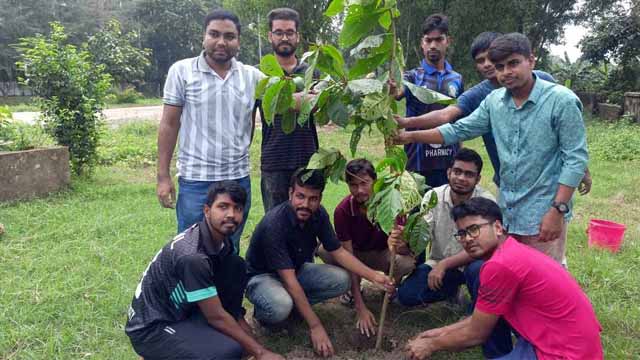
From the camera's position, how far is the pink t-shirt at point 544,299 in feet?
6.64

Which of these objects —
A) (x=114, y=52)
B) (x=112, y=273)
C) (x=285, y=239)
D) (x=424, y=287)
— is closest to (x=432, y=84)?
(x=424, y=287)

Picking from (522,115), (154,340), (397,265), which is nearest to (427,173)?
(397,265)

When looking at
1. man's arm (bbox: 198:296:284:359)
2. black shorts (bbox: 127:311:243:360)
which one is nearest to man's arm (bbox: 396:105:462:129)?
man's arm (bbox: 198:296:284:359)

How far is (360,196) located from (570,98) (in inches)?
47.6

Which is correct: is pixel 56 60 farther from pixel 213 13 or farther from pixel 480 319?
pixel 480 319

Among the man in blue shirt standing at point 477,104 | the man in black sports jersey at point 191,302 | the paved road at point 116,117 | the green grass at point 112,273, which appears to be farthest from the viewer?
the paved road at point 116,117

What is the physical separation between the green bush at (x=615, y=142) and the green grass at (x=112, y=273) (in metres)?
1.75

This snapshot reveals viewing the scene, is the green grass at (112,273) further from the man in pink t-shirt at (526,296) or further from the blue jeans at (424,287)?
the man in pink t-shirt at (526,296)

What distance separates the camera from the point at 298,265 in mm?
3033

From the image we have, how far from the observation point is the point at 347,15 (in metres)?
2.23

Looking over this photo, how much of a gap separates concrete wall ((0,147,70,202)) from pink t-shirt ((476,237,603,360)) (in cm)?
538

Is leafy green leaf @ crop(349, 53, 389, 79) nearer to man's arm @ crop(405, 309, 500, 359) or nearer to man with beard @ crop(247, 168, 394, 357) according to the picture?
man with beard @ crop(247, 168, 394, 357)

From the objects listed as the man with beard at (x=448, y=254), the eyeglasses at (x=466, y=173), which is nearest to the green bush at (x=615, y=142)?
the man with beard at (x=448, y=254)

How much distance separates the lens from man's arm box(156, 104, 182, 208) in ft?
9.61
